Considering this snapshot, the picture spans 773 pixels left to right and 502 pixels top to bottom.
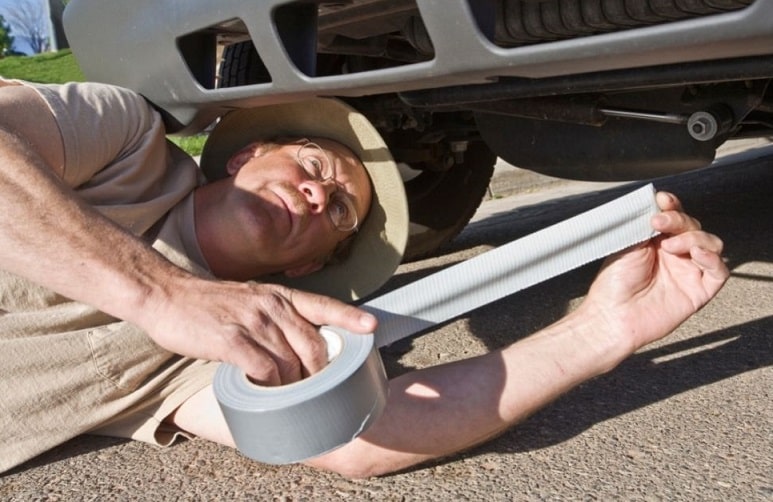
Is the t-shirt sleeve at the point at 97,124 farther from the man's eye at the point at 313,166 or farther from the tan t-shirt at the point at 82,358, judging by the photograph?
the man's eye at the point at 313,166

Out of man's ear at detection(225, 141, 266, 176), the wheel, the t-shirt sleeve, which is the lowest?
the wheel

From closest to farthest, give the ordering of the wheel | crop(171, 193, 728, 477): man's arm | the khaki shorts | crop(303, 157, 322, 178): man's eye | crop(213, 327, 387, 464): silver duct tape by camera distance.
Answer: crop(213, 327, 387, 464): silver duct tape, crop(171, 193, 728, 477): man's arm, the khaki shorts, crop(303, 157, 322, 178): man's eye, the wheel

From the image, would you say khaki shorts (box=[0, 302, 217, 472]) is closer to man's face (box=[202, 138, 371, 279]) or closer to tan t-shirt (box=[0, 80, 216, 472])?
tan t-shirt (box=[0, 80, 216, 472])

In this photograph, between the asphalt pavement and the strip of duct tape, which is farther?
the asphalt pavement

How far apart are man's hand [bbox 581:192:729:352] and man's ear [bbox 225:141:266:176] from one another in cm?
90

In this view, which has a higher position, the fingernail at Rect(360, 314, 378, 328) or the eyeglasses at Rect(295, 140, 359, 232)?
the fingernail at Rect(360, 314, 378, 328)

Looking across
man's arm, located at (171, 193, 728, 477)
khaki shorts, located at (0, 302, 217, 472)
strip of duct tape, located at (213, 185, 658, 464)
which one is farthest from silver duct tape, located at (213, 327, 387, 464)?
khaki shorts, located at (0, 302, 217, 472)

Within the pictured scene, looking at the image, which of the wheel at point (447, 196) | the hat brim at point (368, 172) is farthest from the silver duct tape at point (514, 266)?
the wheel at point (447, 196)

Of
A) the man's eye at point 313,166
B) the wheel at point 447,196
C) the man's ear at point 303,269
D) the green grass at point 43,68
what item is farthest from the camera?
the green grass at point 43,68

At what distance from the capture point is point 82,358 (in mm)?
1561

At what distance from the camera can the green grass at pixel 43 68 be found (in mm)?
22812

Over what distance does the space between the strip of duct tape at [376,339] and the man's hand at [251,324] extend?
1.1 inches

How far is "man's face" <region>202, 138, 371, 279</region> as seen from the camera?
1.84 metres

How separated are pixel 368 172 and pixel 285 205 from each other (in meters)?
0.35
